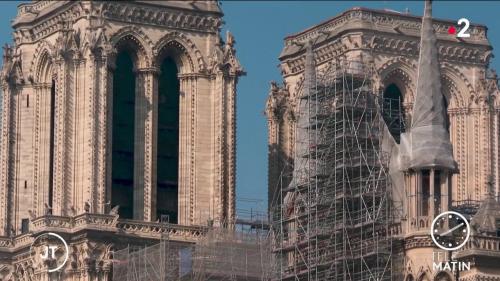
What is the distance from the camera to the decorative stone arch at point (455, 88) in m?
124

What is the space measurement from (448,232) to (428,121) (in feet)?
15.0

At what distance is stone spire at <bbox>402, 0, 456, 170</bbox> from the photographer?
347 ft

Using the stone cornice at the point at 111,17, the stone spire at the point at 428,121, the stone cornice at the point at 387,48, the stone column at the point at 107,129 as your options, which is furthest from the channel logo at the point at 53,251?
the stone spire at the point at 428,121

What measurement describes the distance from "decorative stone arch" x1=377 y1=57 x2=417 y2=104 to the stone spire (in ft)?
46.9

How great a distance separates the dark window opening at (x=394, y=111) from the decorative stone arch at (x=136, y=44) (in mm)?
10139

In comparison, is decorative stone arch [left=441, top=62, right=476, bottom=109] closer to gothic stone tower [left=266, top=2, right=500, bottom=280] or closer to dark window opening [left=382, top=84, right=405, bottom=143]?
gothic stone tower [left=266, top=2, right=500, bottom=280]

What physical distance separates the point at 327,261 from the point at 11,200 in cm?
1854

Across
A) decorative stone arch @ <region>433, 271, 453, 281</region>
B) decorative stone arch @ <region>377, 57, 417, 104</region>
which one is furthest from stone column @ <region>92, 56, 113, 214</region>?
decorative stone arch @ <region>433, 271, 453, 281</region>

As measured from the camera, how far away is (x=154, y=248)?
4537 inches

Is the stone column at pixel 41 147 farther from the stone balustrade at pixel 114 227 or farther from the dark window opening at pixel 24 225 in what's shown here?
the stone balustrade at pixel 114 227

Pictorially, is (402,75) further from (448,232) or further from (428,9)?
(448,232)

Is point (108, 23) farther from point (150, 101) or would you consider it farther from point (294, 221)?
point (294, 221)

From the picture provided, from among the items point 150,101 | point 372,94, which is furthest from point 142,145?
point 372,94

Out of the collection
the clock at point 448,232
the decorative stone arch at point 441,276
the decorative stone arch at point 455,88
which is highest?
the decorative stone arch at point 455,88
